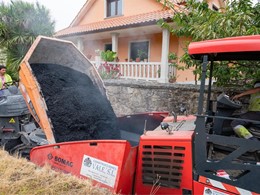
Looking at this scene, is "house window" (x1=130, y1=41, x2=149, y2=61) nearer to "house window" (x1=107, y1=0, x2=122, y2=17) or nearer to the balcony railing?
"house window" (x1=107, y1=0, x2=122, y2=17)

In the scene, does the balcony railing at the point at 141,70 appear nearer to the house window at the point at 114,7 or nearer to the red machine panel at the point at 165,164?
the house window at the point at 114,7

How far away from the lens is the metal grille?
2.45m

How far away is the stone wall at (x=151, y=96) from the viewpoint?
5.94m

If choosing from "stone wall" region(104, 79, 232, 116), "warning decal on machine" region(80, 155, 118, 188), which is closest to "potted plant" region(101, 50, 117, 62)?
"stone wall" region(104, 79, 232, 116)

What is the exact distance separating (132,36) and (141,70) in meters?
3.63

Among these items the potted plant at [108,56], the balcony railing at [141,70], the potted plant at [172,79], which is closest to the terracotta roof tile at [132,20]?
the potted plant at [108,56]

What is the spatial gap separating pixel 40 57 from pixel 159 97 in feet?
10.8

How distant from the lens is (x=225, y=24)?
390 centimetres

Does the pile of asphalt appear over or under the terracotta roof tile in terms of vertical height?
under

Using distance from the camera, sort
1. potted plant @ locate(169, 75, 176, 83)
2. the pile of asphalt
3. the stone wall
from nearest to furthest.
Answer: the pile of asphalt, the stone wall, potted plant @ locate(169, 75, 176, 83)

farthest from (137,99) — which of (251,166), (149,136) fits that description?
(251,166)

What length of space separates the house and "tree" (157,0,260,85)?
12.9 ft

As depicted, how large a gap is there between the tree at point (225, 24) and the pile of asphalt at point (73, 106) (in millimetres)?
2121

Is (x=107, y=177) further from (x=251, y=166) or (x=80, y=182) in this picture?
(x=251, y=166)
